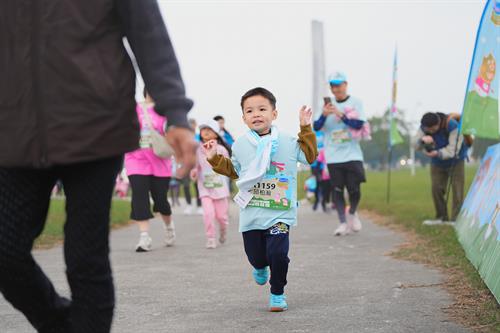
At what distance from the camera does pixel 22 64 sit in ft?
9.11

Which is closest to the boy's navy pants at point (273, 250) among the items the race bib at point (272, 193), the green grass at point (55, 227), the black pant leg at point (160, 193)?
the race bib at point (272, 193)

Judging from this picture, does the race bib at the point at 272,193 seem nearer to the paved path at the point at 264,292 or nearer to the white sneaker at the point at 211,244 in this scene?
the paved path at the point at 264,292

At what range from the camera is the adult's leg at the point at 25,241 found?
2896 millimetres

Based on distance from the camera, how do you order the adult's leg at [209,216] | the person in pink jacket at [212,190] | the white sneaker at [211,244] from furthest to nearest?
the person in pink jacket at [212,190] → the adult's leg at [209,216] → the white sneaker at [211,244]

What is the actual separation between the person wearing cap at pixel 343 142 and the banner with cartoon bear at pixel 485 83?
1.68 meters

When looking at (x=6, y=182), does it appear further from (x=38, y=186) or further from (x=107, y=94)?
(x=107, y=94)

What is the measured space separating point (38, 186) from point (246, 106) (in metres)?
3.10

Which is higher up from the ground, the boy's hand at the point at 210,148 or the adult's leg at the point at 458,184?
the boy's hand at the point at 210,148

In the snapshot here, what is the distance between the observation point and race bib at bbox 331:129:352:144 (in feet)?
35.9

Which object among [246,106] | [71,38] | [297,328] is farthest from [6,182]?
[246,106]

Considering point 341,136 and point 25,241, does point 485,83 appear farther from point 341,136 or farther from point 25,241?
point 25,241

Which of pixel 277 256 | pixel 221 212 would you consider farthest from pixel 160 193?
pixel 277 256

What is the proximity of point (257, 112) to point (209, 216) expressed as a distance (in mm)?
4408

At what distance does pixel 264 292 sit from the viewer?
6316 mm
